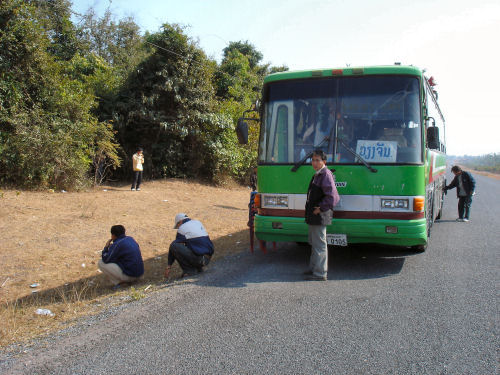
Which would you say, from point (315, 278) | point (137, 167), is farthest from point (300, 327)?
point (137, 167)

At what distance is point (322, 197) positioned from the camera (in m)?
5.93

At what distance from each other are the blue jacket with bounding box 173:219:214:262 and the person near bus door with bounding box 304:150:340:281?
5.79 feet

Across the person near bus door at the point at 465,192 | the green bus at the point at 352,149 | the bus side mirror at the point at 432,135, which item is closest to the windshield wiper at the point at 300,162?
the green bus at the point at 352,149

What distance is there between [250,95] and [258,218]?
65.2 feet

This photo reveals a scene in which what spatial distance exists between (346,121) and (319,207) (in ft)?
4.67

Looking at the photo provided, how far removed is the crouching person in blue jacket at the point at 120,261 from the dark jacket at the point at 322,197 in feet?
9.99

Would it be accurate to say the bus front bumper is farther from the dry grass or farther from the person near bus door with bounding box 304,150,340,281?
the dry grass

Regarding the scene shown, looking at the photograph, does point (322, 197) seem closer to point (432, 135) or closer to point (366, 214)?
point (366, 214)

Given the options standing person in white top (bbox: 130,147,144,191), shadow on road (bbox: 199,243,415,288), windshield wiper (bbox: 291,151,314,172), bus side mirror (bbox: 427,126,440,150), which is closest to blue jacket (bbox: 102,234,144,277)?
shadow on road (bbox: 199,243,415,288)

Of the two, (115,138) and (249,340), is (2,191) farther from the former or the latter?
(249,340)

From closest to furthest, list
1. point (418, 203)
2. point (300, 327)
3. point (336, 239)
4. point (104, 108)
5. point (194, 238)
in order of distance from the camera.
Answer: point (300, 327) < point (418, 203) < point (336, 239) < point (194, 238) < point (104, 108)

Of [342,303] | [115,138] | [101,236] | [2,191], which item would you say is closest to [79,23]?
[115,138]

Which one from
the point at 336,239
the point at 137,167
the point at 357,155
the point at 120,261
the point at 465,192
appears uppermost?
the point at 357,155

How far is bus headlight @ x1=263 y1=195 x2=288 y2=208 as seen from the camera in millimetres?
6618
